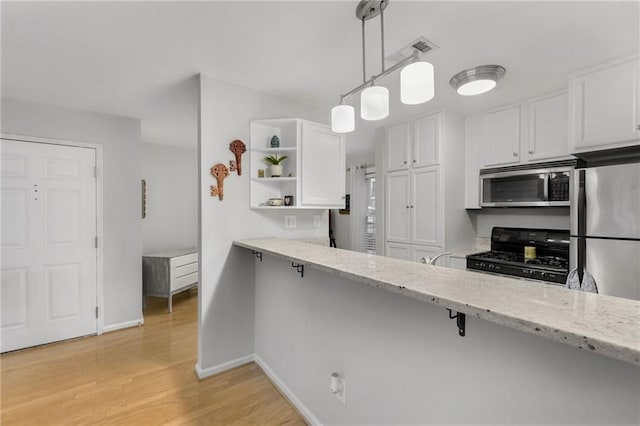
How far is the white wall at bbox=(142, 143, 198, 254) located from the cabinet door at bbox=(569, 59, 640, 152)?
15.9 ft

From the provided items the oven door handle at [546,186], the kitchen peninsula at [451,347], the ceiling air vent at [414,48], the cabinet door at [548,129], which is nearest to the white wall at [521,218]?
the oven door handle at [546,186]

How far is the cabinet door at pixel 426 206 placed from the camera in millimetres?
3023

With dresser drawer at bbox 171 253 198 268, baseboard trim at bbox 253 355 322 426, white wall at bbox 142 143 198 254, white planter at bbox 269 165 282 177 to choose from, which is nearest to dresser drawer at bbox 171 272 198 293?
dresser drawer at bbox 171 253 198 268

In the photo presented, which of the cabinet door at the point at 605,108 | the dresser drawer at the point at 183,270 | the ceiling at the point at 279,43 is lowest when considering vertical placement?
the dresser drawer at the point at 183,270

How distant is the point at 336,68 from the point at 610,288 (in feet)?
7.83

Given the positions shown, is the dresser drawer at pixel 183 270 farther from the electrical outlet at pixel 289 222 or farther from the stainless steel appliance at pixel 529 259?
the stainless steel appliance at pixel 529 259

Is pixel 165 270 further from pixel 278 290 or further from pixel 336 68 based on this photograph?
pixel 336 68

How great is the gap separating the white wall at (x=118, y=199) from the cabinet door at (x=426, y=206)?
10.5ft

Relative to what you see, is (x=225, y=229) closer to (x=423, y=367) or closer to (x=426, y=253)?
(x=423, y=367)

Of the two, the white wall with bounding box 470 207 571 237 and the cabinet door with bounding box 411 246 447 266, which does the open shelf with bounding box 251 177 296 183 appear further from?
the white wall with bounding box 470 207 571 237

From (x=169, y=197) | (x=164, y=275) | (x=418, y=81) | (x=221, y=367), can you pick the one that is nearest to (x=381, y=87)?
(x=418, y=81)

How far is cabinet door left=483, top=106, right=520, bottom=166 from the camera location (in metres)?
2.78

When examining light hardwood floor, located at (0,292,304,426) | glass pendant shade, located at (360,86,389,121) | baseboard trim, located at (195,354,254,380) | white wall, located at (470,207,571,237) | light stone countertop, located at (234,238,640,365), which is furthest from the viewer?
white wall, located at (470,207,571,237)

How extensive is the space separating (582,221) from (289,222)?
89.0 inches
